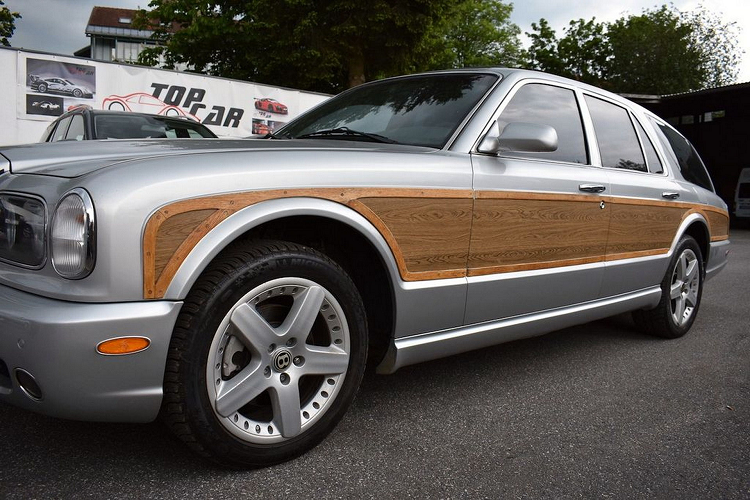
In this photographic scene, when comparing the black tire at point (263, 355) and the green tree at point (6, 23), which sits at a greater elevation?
the green tree at point (6, 23)

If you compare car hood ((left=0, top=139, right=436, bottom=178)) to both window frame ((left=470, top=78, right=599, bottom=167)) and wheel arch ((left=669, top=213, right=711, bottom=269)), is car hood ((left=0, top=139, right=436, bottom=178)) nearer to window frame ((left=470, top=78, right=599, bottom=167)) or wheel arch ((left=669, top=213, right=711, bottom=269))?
window frame ((left=470, top=78, right=599, bottom=167))

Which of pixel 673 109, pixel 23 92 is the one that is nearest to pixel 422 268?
pixel 23 92

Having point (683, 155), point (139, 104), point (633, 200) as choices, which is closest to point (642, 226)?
point (633, 200)

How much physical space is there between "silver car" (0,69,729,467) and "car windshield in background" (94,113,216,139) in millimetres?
4009

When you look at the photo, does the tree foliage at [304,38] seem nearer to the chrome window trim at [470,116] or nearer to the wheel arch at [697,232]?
the wheel arch at [697,232]

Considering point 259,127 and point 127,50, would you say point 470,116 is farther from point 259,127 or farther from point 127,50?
point 127,50

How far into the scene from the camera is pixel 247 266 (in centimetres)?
197

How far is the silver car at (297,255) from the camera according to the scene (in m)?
1.77

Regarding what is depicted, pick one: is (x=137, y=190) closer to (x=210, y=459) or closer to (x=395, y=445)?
(x=210, y=459)

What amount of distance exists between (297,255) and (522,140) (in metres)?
1.18

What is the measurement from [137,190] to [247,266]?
0.40 meters

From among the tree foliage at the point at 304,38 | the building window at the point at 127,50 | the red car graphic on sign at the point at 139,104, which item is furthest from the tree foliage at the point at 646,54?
the building window at the point at 127,50

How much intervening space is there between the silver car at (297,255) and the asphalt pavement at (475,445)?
20 cm

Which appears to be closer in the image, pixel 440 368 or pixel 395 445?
pixel 395 445
